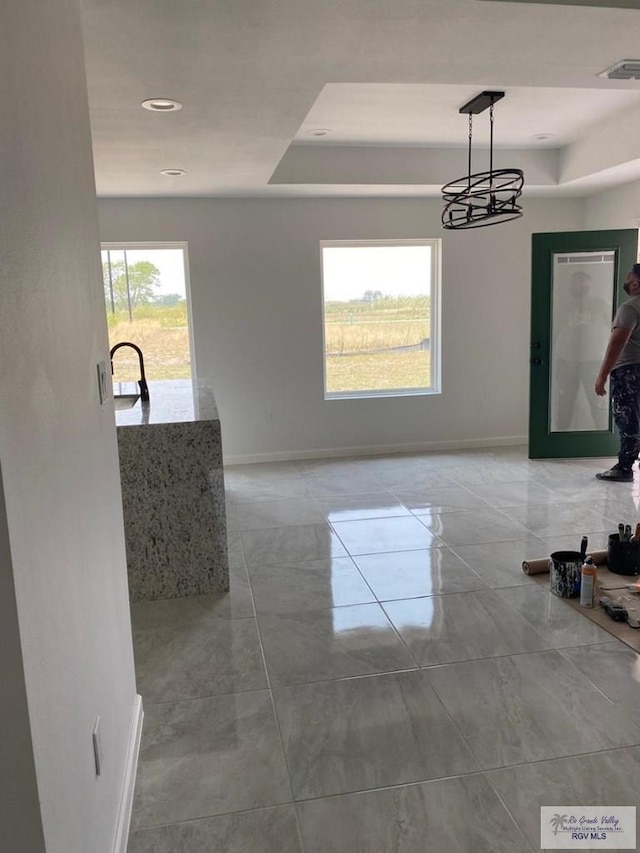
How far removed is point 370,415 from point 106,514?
4.60 m

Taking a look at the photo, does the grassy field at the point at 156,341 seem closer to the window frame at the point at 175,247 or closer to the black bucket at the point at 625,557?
the window frame at the point at 175,247

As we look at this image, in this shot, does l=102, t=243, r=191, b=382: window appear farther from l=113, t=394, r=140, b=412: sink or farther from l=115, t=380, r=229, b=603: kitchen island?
l=115, t=380, r=229, b=603: kitchen island

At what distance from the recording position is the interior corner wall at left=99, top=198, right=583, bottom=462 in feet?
18.7

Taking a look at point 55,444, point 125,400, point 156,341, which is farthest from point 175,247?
point 55,444

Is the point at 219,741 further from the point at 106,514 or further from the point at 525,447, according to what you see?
the point at 525,447

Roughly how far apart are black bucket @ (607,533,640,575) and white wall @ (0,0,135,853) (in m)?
2.58

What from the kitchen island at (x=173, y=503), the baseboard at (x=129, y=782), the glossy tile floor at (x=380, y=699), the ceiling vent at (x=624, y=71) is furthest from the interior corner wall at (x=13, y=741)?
the ceiling vent at (x=624, y=71)

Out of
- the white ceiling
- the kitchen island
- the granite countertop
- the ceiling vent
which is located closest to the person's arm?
the white ceiling

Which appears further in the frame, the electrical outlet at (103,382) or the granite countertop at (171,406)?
the granite countertop at (171,406)

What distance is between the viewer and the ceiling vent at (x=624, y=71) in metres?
2.73

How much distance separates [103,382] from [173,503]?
1.39 metres

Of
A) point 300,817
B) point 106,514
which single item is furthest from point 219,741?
point 106,514

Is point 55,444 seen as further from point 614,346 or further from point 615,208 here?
point 615,208

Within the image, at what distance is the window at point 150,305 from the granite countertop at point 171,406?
1.42 metres
